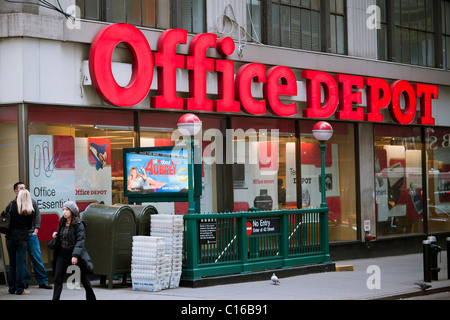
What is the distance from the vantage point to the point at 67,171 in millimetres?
15641

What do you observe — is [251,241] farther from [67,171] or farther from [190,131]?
[67,171]

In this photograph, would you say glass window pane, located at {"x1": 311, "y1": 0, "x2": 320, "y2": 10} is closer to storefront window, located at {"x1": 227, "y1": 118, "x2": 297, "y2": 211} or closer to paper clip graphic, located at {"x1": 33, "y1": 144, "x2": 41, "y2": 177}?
storefront window, located at {"x1": 227, "y1": 118, "x2": 297, "y2": 211}

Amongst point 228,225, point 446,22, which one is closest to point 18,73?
point 228,225

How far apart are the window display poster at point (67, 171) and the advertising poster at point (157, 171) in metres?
1.01

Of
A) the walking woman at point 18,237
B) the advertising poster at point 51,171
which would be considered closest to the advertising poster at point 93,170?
the advertising poster at point 51,171

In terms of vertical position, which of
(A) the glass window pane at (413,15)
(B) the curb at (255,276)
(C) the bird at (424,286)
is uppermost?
(A) the glass window pane at (413,15)

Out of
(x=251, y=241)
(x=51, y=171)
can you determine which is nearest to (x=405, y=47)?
(x=251, y=241)

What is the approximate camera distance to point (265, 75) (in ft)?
61.9

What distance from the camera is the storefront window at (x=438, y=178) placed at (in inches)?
966

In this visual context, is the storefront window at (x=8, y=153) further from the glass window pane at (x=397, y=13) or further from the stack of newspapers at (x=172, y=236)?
the glass window pane at (x=397, y=13)

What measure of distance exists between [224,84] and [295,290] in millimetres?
5949

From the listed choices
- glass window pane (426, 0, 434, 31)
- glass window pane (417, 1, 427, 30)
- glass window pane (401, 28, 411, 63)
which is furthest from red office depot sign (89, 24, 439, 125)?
glass window pane (426, 0, 434, 31)

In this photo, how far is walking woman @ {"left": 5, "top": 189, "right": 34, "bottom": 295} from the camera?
1346cm

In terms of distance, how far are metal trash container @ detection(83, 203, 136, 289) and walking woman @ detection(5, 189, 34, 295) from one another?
1.08 meters
